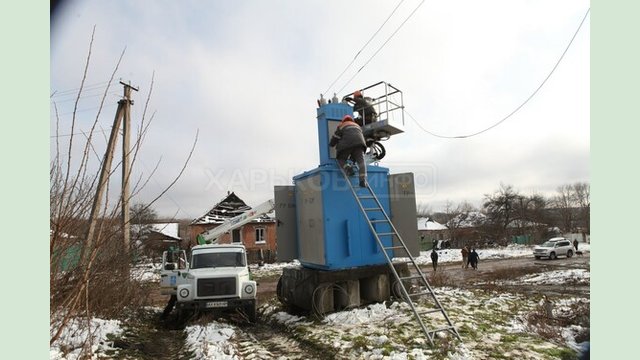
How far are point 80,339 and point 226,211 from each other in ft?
113

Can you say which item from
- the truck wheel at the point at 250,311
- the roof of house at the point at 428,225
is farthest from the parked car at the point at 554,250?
the roof of house at the point at 428,225

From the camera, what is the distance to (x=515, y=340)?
6324 millimetres

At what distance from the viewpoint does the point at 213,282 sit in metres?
10.1

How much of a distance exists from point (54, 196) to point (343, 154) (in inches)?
243

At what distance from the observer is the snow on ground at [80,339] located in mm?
5363

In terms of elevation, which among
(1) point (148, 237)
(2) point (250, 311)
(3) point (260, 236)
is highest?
(1) point (148, 237)

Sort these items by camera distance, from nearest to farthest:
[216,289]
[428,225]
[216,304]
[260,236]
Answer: [216,304] < [216,289] < [260,236] < [428,225]

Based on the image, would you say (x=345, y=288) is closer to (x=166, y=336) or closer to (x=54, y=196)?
(x=166, y=336)

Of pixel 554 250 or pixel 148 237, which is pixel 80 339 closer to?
pixel 148 237

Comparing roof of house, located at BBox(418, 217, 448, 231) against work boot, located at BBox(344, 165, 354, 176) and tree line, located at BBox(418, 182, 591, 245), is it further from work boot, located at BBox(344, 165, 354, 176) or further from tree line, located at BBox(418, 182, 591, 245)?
work boot, located at BBox(344, 165, 354, 176)

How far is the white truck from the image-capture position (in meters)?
9.84

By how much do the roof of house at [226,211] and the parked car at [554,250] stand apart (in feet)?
77.8

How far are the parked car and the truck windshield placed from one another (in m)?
29.0

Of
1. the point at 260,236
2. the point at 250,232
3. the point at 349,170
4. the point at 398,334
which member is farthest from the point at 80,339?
the point at 260,236
